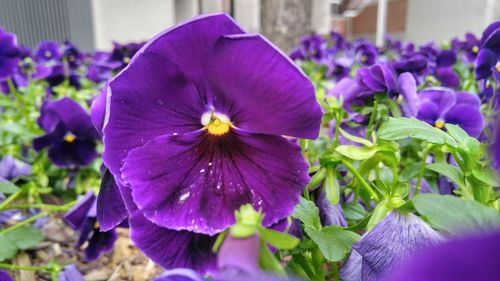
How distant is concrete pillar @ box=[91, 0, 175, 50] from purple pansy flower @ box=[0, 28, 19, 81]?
4.62 m

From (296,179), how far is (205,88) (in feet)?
0.37

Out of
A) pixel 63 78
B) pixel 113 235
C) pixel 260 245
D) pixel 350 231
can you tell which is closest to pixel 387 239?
pixel 350 231

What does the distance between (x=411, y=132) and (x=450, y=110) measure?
1.21ft

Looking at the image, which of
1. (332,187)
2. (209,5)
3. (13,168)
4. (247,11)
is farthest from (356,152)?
(209,5)

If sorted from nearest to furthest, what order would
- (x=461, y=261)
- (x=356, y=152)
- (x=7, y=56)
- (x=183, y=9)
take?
(x=461, y=261) → (x=356, y=152) → (x=7, y=56) → (x=183, y=9)

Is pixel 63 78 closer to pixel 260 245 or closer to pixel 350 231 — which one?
pixel 350 231

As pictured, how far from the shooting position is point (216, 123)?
1.46ft

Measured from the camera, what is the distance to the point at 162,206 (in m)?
0.40

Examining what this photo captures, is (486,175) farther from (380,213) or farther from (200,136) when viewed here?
(200,136)

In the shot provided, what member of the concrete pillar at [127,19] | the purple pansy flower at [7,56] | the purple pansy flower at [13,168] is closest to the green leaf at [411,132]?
the purple pansy flower at [13,168]

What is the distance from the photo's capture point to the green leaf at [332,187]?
528 millimetres

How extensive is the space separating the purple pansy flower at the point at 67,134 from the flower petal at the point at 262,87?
2.85 feet

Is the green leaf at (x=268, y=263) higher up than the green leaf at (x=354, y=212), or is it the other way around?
the green leaf at (x=268, y=263)

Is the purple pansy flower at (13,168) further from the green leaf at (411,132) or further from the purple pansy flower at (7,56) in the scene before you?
the green leaf at (411,132)
